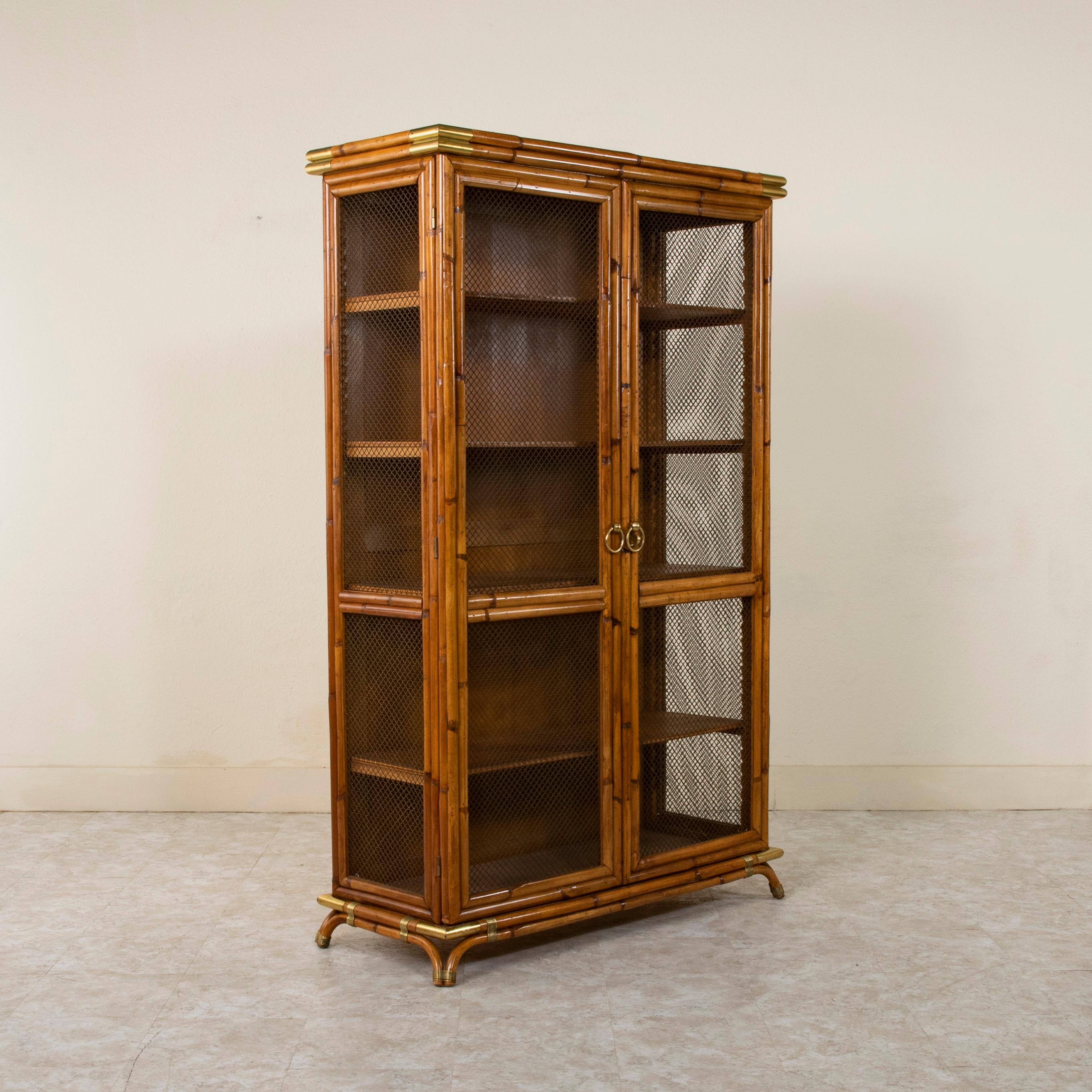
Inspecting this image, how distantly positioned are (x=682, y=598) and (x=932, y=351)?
5.88 feet

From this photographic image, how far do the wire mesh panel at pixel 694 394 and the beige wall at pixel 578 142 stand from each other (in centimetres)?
112

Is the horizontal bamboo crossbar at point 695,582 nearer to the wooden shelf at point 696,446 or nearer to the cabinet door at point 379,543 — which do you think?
the wooden shelf at point 696,446

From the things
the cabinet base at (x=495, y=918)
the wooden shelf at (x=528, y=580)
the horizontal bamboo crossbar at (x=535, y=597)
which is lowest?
the cabinet base at (x=495, y=918)

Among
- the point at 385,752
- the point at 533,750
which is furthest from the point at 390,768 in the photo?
the point at 533,750

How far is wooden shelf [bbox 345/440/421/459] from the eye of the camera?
327cm

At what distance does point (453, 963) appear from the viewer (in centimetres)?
324

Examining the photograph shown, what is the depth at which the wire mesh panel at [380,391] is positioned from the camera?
3.27 m

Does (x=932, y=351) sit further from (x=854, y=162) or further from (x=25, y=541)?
(x=25, y=541)

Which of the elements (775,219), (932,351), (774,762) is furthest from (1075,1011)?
(775,219)

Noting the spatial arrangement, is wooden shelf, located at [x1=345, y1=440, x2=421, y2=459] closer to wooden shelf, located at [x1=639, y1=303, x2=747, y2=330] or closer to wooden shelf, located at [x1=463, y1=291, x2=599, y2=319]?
wooden shelf, located at [x1=463, y1=291, x2=599, y2=319]

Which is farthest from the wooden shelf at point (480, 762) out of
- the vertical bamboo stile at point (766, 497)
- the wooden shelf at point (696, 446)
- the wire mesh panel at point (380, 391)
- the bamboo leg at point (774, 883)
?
the wooden shelf at point (696, 446)

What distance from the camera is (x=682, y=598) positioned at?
3648 millimetres

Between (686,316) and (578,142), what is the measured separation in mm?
1348

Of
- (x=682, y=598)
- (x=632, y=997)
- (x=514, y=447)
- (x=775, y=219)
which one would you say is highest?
(x=775, y=219)
